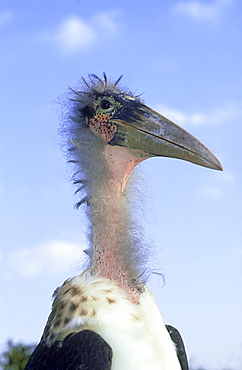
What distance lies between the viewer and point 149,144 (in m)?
3.95

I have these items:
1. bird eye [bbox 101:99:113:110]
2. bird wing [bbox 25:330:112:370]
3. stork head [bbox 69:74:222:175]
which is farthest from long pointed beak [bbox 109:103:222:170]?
bird wing [bbox 25:330:112:370]

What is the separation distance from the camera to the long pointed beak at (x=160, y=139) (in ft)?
12.9

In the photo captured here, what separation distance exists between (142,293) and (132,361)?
0.55 meters

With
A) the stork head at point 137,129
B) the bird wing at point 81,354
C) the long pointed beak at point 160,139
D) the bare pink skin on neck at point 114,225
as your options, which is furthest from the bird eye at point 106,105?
the bird wing at point 81,354

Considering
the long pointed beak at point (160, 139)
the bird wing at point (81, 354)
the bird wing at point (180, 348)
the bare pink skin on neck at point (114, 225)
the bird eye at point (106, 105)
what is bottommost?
the bird wing at point (81, 354)

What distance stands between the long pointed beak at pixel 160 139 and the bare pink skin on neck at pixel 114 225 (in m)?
0.07

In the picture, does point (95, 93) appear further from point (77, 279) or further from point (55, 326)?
point (55, 326)

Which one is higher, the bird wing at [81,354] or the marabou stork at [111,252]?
the marabou stork at [111,252]

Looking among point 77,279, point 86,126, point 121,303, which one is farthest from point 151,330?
point 86,126

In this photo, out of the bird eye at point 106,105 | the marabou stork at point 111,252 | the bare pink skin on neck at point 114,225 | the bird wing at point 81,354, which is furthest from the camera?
the bird eye at point 106,105

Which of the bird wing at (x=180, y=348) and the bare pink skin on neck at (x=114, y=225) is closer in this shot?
the bare pink skin on neck at (x=114, y=225)

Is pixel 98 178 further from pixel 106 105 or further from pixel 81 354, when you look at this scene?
pixel 81 354

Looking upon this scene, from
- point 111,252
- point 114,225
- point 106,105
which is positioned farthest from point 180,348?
point 106,105

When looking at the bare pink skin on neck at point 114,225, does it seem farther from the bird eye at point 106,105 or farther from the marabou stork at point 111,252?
the bird eye at point 106,105
